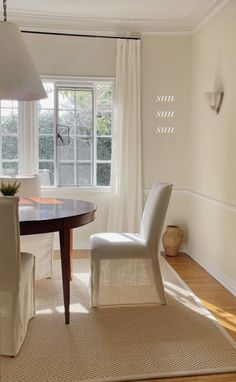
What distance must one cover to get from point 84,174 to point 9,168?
0.89 m

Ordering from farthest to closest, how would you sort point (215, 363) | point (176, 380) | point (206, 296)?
1. point (206, 296)
2. point (215, 363)
3. point (176, 380)

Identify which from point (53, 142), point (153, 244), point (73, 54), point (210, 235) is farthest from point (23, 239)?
point (73, 54)

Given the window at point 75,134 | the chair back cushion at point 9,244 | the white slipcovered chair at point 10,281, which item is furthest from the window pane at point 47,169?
the chair back cushion at point 9,244

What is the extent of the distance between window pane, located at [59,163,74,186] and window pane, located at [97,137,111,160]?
36 cm

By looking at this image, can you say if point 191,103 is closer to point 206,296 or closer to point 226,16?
point 226,16

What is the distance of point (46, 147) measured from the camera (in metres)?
4.64

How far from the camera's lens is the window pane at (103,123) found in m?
4.73

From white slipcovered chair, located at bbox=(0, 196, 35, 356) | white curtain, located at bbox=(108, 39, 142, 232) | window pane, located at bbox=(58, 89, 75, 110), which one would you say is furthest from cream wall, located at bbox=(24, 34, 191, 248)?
white slipcovered chair, located at bbox=(0, 196, 35, 356)

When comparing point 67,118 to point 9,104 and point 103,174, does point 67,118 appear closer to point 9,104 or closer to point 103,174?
point 9,104

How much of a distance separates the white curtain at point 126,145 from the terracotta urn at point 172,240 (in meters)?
0.37

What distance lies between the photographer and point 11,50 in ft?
9.53

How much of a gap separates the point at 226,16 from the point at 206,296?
252 cm

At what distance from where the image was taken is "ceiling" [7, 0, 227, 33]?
156 inches

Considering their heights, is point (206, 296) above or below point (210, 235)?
below
